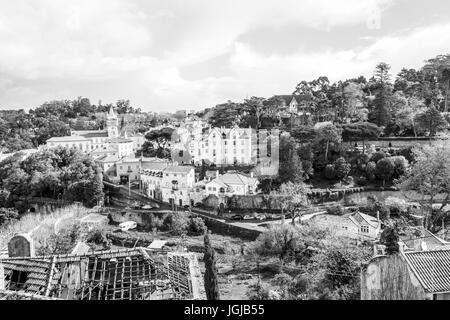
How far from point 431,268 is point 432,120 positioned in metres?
19.7

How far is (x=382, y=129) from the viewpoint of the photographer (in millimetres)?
25453

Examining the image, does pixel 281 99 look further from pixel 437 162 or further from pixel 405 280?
pixel 405 280

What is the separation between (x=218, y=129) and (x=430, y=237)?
60.8 ft

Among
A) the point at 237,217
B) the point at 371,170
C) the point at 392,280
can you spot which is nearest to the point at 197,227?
the point at 237,217

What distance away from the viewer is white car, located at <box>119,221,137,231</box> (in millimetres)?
21266

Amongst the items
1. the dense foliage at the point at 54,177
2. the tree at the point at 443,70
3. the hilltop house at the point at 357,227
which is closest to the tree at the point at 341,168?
the hilltop house at the point at 357,227

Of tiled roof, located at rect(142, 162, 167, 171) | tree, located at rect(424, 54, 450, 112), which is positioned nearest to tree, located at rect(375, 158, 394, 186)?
tree, located at rect(424, 54, 450, 112)

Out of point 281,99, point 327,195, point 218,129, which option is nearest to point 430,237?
point 327,195

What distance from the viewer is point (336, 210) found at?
19.8 m

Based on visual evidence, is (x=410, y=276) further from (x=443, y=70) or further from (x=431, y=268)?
(x=443, y=70)

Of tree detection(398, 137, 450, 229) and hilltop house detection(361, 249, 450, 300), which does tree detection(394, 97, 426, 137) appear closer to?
tree detection(398, 137, 450, 229)

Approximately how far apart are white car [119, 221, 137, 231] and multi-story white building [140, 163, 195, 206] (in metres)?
2.48
